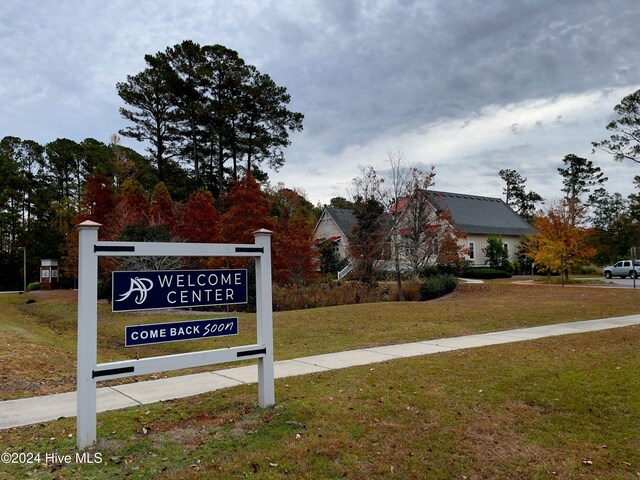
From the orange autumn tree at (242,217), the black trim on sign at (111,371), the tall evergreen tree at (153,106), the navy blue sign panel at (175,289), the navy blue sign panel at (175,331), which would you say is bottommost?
the black trim on sign at (111,371)

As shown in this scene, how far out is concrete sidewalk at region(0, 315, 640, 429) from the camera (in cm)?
546

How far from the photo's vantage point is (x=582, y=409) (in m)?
5.40

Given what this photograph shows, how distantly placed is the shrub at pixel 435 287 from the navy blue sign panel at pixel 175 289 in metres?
19.4

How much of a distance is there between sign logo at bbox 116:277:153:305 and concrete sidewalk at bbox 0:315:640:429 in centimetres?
173

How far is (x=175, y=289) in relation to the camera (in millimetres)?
4895

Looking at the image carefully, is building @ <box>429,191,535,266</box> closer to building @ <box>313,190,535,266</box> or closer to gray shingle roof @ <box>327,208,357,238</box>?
building @ <box>313,190,535,266</box>

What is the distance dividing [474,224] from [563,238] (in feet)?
44.1

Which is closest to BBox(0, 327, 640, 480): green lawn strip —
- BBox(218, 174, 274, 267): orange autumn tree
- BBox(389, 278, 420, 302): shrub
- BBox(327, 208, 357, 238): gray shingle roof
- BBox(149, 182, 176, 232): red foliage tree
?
BBox(218, 174, 274, 267): orange autumn tree

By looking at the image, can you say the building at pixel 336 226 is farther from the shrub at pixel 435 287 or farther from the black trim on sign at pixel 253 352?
the black trim on sign at pixel 253 352

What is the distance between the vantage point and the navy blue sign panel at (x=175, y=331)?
456cm

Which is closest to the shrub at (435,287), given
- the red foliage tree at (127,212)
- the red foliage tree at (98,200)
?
the red foliage tree at (127,212)

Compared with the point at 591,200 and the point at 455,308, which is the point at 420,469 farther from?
the point at 591,200

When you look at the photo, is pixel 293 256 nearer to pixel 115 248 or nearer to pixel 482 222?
pixel 115 248

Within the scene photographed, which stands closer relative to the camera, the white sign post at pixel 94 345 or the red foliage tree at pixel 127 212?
the white sign post at pixel 94 345
